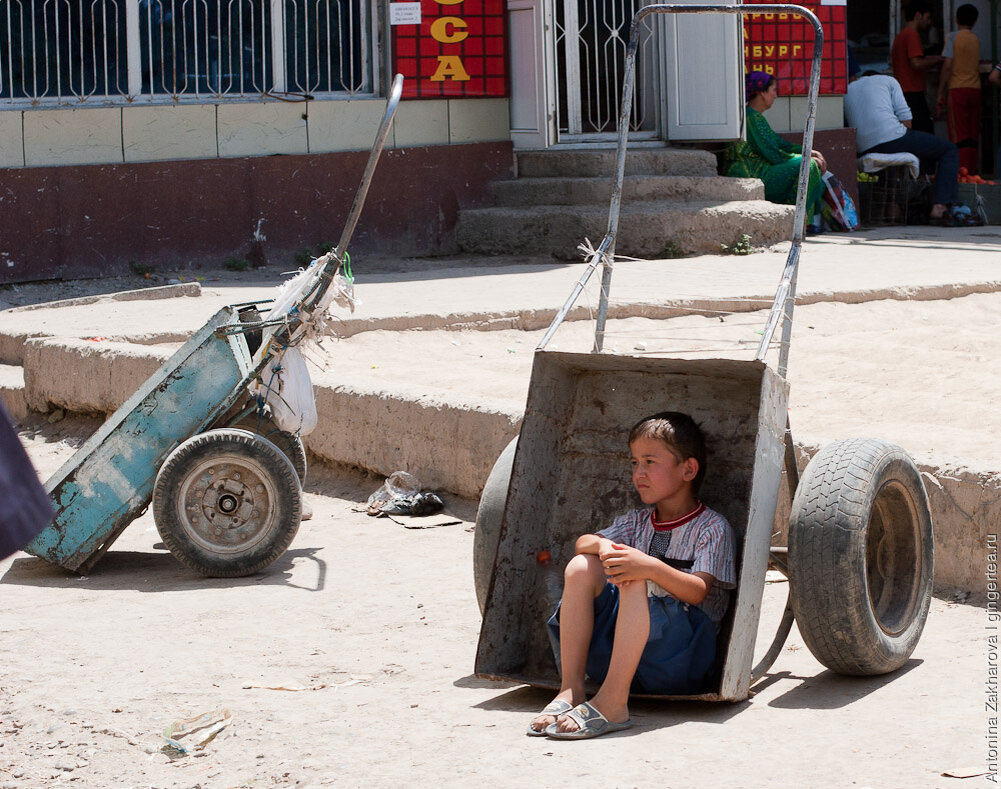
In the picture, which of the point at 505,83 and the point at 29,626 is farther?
→ the point at 505,83

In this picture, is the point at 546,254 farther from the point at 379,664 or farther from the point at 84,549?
the point at 379,664

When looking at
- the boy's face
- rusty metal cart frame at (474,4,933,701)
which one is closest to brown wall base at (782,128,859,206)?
rusty metal cart frame at (474,4,933,701)

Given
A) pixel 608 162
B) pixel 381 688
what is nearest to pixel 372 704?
pixel 381 688

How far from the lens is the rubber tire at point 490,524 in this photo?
374 centimetres

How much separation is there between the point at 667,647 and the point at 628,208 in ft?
27.1

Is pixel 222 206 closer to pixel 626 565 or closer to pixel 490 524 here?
pixel 490 524

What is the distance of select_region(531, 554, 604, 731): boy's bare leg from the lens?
3281mm

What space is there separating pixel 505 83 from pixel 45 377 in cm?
578

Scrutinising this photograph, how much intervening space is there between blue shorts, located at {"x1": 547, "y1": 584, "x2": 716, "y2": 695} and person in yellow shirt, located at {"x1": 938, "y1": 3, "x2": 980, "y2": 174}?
12303 millimetres

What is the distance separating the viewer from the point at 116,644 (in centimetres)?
396

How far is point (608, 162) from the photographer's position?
1173 centimetres

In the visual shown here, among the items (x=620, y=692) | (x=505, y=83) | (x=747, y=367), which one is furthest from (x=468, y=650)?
(x=505, y=83)

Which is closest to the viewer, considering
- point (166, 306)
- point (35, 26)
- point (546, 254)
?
point (166, 306)

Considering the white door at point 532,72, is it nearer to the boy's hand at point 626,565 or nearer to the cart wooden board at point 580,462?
the cart wooden board at point 580,462
